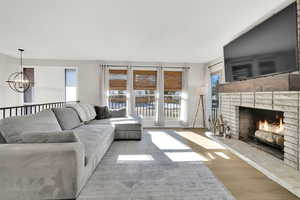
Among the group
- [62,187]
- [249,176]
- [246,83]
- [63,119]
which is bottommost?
[249,176]

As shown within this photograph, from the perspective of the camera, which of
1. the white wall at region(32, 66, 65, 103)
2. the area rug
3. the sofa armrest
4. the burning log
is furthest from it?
the white wall at region(32, 66, 65, 103)

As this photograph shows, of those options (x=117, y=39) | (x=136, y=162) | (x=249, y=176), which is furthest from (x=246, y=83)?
(x=117, y=39)

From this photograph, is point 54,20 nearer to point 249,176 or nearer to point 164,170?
point 164,170

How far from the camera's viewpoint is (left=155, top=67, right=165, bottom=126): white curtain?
5811mm

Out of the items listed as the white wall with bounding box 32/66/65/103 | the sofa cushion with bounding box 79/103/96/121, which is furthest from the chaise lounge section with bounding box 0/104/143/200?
the white wall with bounding box 32/66/65/103

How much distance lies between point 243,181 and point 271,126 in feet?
4.11

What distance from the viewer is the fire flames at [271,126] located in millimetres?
2619

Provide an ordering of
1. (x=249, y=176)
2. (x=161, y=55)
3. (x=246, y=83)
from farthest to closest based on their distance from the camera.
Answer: (x=161, y=55), (x=246, y=83), (x=249, y=176)

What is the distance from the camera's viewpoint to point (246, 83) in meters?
2.90

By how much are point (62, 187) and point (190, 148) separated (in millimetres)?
2560

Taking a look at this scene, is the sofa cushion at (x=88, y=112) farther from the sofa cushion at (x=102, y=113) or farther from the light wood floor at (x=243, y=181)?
the light wood floor at (x=243, y=181)

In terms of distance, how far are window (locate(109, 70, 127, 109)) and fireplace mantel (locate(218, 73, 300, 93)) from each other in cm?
360

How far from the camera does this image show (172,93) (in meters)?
6.02

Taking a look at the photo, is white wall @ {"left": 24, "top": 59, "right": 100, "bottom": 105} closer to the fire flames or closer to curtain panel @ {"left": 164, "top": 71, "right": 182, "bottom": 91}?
curtain panel @ {"left": 164, "top": 71, "right": 182, "bottom": 91}
